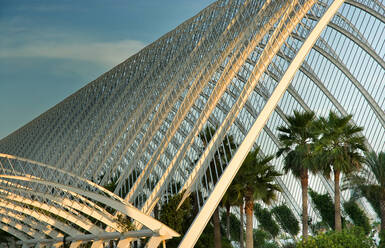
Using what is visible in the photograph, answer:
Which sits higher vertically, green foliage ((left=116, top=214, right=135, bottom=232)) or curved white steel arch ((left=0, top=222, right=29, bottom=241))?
curved white steel arch ((left=0, top=222, right=29, bottom=241))

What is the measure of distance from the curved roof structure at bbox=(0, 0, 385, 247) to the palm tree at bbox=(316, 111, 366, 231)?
388 cm

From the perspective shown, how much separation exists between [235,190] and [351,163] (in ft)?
23.7

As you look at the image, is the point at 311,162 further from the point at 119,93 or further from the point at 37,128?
the point at 37,128

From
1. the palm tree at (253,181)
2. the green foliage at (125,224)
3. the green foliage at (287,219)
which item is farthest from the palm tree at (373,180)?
the green foliage at (287,219)

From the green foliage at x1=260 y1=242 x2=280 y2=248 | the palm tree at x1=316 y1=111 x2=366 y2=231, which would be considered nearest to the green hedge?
the green foliage at x1=260 y1=242 x2=280 y2=248

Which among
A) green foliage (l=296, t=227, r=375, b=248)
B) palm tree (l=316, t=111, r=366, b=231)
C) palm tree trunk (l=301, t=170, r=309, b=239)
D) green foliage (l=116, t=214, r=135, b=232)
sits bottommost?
green foliage (l=116, t=214, r=135, b=232)

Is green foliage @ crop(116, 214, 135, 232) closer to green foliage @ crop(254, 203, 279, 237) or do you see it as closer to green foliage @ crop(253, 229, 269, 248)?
green foliage @ crop(254, 203, 279, 237)

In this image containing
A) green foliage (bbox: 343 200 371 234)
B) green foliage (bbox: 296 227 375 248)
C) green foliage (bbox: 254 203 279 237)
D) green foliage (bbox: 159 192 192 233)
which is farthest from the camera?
green foliage (bbox: 254 203 279 237)

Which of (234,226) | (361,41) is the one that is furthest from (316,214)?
(361,41)

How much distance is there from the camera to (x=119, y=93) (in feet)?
133

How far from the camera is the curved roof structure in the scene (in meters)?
25.0

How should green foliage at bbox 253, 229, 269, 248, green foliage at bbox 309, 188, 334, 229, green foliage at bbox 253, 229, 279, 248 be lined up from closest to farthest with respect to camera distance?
green foliage at bbox 309, 188, 334, 229
green foliage at bbox 253, 229, 279, 248
green foliage at bbox 253, 229, 269, 248

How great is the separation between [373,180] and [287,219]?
19.7 metres

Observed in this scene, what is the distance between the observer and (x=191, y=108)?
3956 centimetres
